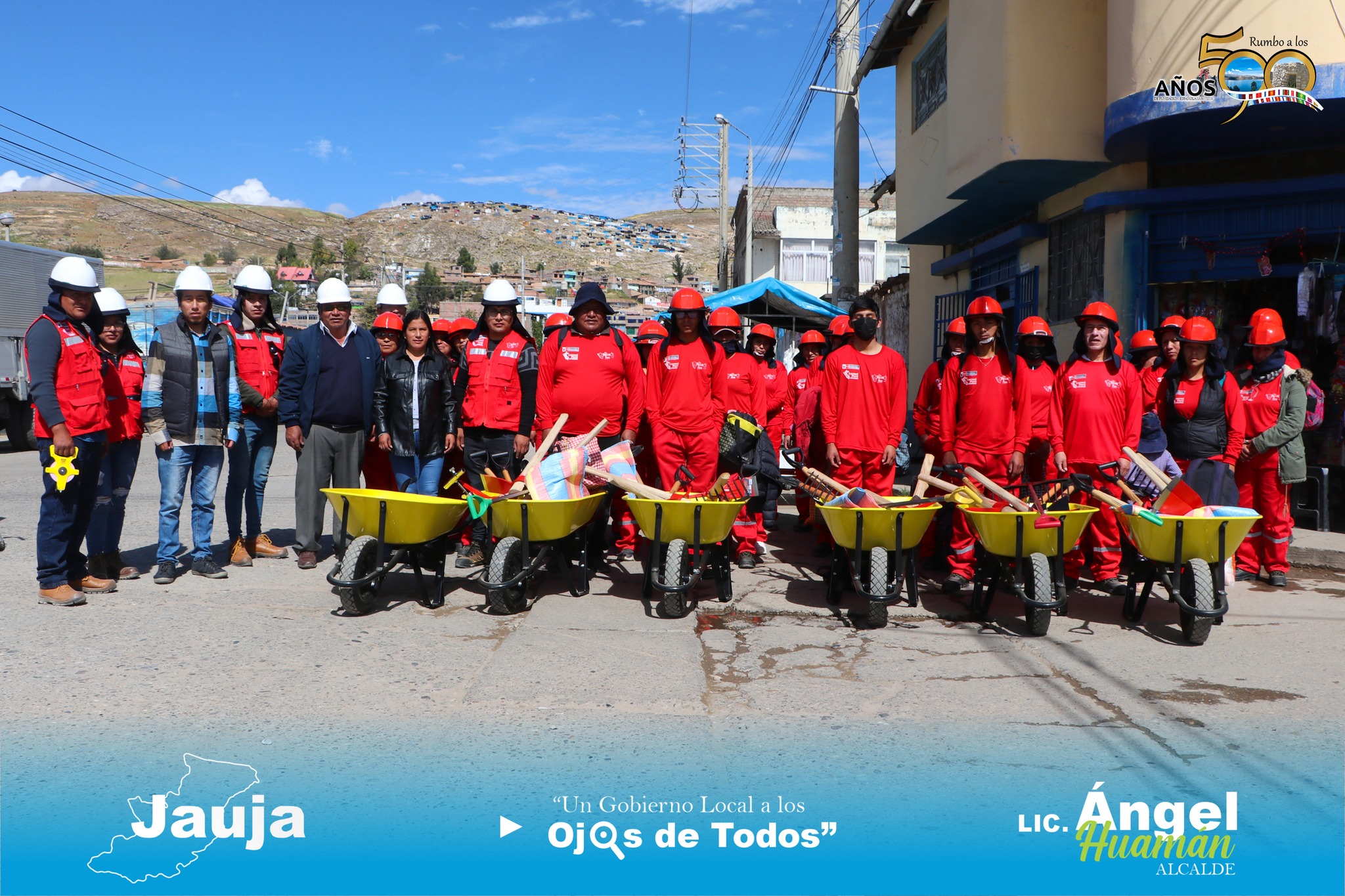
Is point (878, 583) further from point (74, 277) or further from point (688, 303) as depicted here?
point (74, 277)

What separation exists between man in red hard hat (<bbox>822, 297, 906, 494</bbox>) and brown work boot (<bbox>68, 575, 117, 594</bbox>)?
16.7ft

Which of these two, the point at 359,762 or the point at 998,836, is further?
the point at 359,762

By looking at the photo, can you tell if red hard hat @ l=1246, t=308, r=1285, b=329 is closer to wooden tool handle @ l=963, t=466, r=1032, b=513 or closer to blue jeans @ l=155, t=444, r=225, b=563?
wooden tool handle @ l=963, t=466, r=1032, b=513

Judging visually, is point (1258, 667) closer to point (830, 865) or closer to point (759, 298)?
point (830, 865)

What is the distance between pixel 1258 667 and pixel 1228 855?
8.25 feet

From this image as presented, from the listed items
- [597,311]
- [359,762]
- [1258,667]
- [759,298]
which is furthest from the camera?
[759,298]

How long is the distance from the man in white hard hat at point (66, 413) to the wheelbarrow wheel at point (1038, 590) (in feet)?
19.7

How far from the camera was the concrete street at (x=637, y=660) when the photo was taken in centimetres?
439

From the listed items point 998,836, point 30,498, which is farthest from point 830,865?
point 30,498

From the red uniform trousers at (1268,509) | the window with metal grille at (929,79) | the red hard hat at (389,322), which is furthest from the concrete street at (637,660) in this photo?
the window with metal grille at (929,79)

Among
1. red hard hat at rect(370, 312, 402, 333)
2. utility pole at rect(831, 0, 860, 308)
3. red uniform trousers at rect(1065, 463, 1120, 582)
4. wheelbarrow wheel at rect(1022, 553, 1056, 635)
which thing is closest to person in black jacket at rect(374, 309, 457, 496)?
red hard hat at rect(370, 312, 402, 333)

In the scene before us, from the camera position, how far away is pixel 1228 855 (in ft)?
10.3

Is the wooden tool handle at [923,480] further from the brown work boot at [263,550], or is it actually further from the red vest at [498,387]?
the brown work boot at [263,550]

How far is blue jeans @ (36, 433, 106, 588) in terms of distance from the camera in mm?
6145
